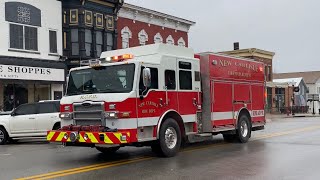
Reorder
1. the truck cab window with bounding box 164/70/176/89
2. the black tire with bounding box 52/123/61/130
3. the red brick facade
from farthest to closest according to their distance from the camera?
1. the red brick facade
2. the black tire with bounding box 52/123/61/130
3. the truck cab window with bounding box 164/70/176/89

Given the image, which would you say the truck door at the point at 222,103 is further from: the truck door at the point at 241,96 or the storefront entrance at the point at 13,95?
the storefront entrance at the point at 13,95

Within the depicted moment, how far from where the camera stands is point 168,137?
11.4 meters

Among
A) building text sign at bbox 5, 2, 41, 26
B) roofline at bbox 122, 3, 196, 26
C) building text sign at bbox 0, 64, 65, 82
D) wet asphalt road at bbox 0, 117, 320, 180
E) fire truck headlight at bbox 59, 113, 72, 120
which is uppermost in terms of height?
roofline at bbox 122, 3, 196, 26

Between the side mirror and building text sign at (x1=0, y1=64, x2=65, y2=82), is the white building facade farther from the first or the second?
the side mirror

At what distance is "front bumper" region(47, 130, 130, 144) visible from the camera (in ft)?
32.6

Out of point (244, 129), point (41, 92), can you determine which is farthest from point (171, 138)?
point (41, 92)

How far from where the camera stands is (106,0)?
29.7 m

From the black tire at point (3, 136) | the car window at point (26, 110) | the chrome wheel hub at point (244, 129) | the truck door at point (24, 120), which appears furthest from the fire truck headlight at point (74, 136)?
the black tire at point (3, 136)

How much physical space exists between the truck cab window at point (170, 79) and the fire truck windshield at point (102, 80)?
1.30 m

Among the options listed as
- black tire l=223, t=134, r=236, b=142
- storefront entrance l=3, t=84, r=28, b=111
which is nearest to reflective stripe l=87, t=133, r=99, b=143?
black tire l=223, t=134, r=236, b=142

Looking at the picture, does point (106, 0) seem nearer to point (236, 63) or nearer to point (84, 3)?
point (84, 3)

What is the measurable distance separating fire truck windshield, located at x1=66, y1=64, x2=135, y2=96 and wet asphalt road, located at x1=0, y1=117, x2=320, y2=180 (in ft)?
5.89

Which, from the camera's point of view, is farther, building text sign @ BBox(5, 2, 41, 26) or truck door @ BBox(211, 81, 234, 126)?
Answer: building text sign @ BBox(5, 2, 41, 26)

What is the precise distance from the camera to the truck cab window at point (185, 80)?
12.1 meters
